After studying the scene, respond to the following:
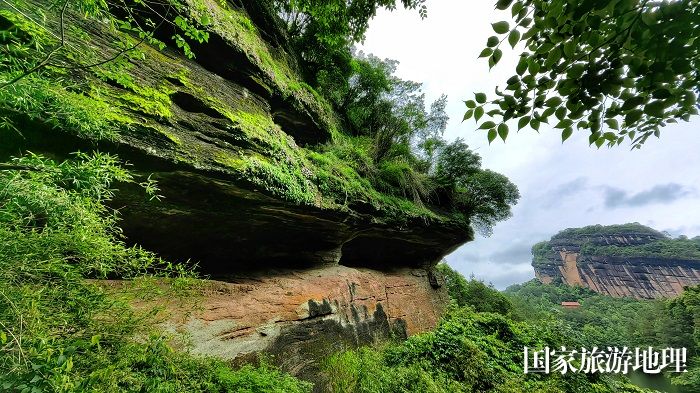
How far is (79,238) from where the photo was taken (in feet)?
8.14

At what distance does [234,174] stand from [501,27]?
13.7ft

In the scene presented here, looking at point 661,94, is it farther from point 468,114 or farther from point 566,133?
point 468,114

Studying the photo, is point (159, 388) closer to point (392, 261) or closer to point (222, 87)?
point (222, 87)

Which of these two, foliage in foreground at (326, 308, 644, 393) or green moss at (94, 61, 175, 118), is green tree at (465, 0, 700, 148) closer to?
green moss at (94, 61, 175, 118)

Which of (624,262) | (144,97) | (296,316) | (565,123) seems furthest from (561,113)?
(624,262)

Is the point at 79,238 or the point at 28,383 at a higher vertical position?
the point at 79,238

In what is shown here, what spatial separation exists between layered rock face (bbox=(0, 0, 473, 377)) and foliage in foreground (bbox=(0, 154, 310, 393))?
2.50ft

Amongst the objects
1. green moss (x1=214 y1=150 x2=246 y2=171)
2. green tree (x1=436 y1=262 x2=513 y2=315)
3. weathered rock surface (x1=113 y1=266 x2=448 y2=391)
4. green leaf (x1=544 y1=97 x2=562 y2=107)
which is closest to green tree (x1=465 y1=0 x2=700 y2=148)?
green leaf (x1=544 y1=97 x2=562 y2=107)

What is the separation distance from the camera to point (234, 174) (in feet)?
15.1

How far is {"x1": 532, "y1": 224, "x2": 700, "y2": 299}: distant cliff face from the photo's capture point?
2311 inches

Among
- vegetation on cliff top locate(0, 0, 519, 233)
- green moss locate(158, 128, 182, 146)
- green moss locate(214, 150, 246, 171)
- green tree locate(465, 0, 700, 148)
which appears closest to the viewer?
green tree locate(465, 0, 700, 148)

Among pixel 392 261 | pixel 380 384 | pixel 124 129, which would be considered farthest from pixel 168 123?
pixel 392 261

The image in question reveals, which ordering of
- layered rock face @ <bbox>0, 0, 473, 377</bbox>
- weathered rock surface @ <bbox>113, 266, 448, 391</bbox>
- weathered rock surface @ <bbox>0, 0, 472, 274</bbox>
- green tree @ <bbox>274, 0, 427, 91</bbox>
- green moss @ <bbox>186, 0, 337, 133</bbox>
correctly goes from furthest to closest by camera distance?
green tree @ <bbox>274, 0, 427, 91</bbox>, green moss @ <bbox>186, 0, 337, 133</bbox>, weathered rock surface @ <bbox>113, 266, 448, 391</bbox>, weathered rock surface @ <bbox>0, 0, 472, 274</bbox>, layered rock face @ <bbox>0, 0, 473, 377</bbox>

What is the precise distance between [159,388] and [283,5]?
10237 mm
